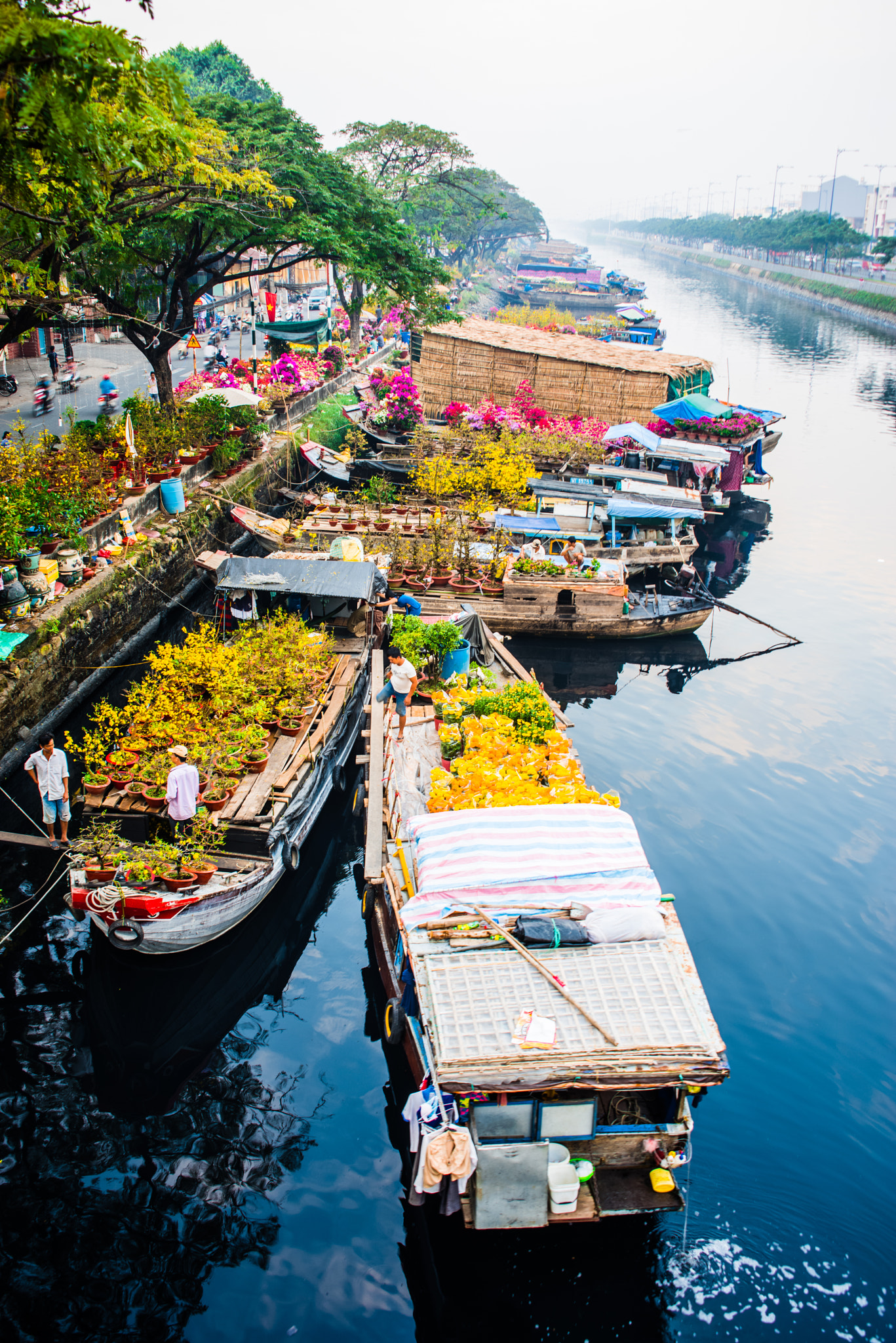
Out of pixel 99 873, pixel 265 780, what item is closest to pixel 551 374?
pixel 265 780

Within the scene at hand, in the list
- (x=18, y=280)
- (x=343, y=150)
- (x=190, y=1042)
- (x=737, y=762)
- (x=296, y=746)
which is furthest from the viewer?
(x=343, y=150)

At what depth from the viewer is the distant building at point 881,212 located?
466 ft

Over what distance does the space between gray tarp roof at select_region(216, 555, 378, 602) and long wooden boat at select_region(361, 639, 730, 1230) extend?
698 cm

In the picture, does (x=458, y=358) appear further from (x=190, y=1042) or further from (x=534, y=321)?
(x=190, y=1042)

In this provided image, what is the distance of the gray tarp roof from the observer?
14406 mm

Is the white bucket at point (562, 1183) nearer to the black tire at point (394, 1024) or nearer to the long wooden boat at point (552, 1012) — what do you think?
the long wooden boat at point (552, 1012)

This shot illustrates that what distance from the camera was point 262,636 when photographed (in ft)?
44.6

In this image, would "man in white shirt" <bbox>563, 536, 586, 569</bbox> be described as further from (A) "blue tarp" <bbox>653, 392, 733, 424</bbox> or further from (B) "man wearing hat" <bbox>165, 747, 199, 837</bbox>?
(B) "man wearing hat" <bbox>165, 747, 199, 837</bbox>

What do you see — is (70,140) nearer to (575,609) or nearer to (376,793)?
(376,793)

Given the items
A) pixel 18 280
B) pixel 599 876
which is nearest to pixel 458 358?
pixel 18 280

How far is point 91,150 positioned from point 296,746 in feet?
24.6

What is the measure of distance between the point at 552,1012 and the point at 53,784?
7.77m

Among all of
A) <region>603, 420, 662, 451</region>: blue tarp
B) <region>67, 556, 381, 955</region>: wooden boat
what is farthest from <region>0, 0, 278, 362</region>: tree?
<region>603, 420, 662, 451</region>: blue tarp

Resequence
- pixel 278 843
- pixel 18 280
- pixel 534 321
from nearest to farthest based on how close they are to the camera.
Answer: pixel 278 843
pixel 18 280
pixel 534 321
